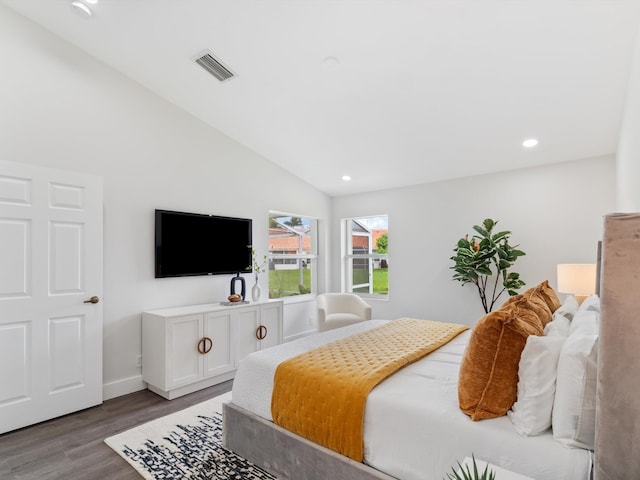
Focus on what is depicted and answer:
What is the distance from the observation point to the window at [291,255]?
16.4 ft

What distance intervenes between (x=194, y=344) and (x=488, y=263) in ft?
10.8

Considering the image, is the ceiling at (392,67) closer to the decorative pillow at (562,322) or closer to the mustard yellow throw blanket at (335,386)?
the decorative pillow at (562,322)

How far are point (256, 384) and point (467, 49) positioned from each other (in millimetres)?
2683

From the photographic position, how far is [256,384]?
2.05 metres

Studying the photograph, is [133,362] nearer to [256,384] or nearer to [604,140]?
[256,384]

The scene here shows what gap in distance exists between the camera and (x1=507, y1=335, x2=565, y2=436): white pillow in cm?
126

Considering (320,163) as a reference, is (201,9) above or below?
above

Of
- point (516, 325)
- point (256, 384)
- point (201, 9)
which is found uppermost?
point (201, 9)

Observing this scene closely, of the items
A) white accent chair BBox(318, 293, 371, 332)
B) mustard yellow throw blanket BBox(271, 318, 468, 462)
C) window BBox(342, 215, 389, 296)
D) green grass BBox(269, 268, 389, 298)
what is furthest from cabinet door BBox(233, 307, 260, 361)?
window BBox(342, 215, 389, 296)

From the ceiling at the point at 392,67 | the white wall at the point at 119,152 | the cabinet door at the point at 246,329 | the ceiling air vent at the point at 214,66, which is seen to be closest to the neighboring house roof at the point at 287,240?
the white wall at the point at 119,152

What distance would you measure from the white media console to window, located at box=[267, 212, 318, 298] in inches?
47.0

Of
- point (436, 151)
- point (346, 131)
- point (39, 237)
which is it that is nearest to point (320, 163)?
point (346, 131)

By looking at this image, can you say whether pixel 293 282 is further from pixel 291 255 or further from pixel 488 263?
pixel 488 263

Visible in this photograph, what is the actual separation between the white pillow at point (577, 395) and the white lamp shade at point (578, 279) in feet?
7.94
